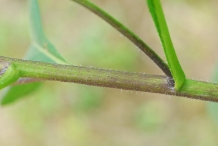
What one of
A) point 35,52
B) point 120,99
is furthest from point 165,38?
point 120,99

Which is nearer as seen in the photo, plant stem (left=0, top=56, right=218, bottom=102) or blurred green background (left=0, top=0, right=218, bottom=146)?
plant stem (left=0, top=56, right=218, bottom=102)

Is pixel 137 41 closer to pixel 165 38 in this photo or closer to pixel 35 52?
pixel 165 38

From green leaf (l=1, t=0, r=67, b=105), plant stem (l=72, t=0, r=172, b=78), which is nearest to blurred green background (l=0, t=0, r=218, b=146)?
green leaf (l=1, t=0, r=67, b=105)

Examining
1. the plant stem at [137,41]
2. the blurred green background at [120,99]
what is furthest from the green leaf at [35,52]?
the blurred green background at [120,99]

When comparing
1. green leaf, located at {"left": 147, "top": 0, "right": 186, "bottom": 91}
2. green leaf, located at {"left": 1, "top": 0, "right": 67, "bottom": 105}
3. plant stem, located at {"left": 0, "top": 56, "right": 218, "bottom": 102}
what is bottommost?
green leaf, located at {"left": 1, "top": 0, "right": 67, "bottom": 105}

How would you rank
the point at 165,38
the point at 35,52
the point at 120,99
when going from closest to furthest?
the point at 165,38 → the point at 35,52 → the point at 120,99

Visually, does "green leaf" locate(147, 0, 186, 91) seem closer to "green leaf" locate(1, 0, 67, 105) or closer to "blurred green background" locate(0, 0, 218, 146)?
"green leaf" locate(1, 0, 67, 105)
